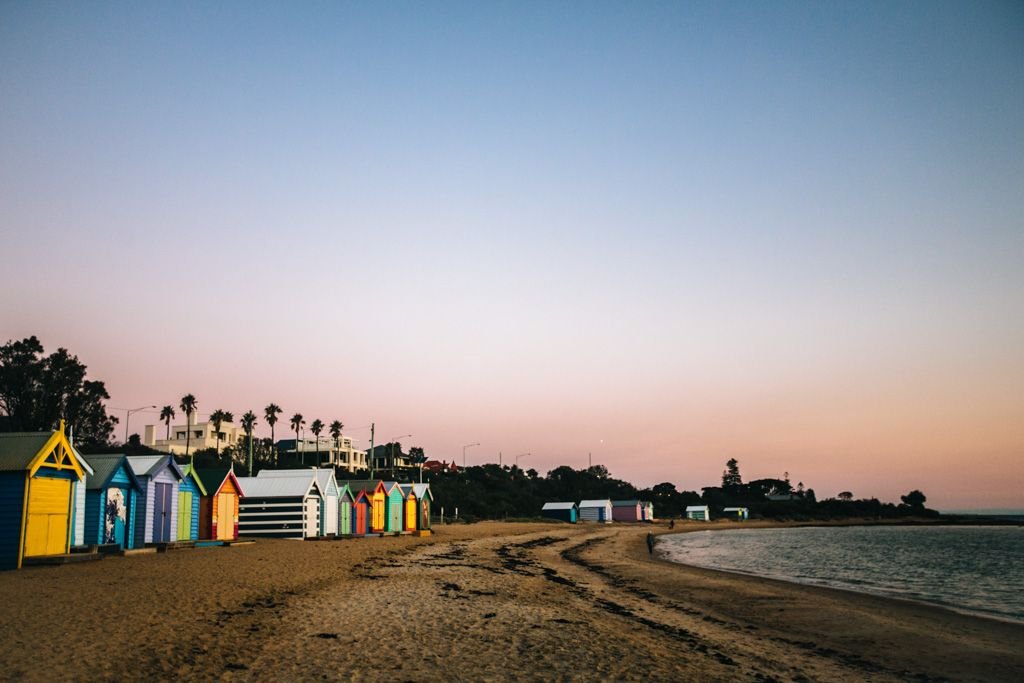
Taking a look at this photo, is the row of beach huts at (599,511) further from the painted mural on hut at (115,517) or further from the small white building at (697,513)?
the painted mural on hut at (115,517)

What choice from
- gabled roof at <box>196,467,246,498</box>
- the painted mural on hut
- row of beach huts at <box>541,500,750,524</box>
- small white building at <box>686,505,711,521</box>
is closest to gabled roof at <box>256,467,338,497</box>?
gabled roof at <box>196,467,246,498</box>

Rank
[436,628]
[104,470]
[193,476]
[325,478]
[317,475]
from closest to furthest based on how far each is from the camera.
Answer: [436,628] < [104,470] < [193,476] < [317,475] < [325,478]

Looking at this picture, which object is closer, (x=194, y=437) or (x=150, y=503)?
(x=150, y=503)

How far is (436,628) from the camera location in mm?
17219

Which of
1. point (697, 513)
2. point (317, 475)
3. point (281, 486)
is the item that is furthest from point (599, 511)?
point (281, 486)

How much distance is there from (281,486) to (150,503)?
13374mm

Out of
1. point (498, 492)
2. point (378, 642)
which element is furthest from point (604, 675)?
point (498, 492)

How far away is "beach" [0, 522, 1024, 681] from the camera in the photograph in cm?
1302

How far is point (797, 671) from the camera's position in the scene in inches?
619

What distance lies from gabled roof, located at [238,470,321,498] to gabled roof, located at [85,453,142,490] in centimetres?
1458

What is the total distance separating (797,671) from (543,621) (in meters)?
6.71

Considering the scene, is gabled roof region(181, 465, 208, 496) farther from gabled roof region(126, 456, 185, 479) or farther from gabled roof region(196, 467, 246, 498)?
gabled roof region(126, 456, 185, 479)

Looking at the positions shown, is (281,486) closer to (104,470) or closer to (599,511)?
(104,470)

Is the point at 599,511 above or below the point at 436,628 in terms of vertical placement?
below
